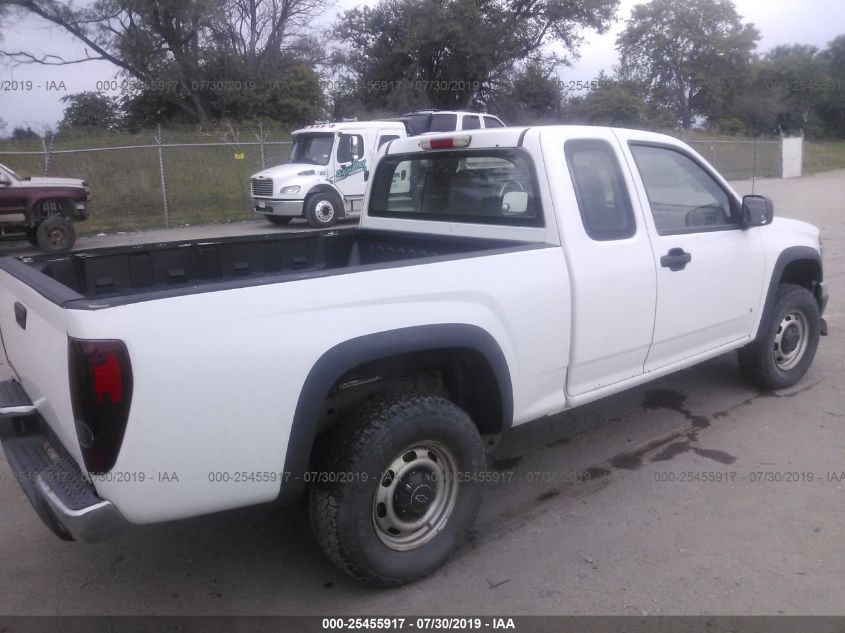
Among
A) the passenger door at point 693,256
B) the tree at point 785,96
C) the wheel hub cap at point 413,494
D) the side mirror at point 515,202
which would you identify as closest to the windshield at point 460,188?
the side mirror at point 515,202

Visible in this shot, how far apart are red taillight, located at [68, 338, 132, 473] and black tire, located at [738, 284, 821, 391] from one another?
164 inches

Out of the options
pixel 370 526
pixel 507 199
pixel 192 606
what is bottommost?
pixel 192 606

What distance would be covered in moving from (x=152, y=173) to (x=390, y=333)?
58.6ft

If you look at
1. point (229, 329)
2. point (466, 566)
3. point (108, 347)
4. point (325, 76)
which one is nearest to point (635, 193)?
point (466, 566)

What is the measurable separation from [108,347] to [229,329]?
15.3 inches

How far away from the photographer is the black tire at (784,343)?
16.7 feet

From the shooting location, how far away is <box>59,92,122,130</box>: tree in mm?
32969

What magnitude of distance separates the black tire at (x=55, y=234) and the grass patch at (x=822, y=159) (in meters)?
32.2

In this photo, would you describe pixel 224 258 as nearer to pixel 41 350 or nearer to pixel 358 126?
pixel 41 350

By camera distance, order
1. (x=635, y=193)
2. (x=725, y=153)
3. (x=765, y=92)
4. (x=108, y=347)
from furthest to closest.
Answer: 1. (x=765, y=92)
2. (x=725, y=153)
3. (x=635, y=193)
4. (x=108, y=347)

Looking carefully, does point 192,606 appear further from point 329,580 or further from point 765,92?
point 765,92

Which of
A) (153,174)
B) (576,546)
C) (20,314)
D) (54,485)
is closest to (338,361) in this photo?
(54,485)

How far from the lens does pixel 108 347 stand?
2.33 metres

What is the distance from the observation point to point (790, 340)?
5324 mm
